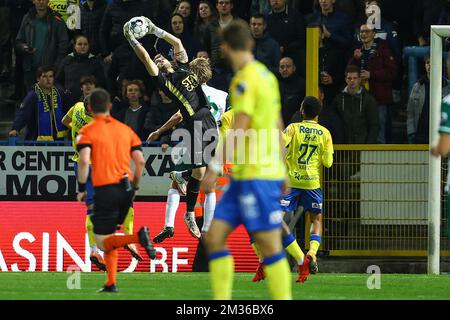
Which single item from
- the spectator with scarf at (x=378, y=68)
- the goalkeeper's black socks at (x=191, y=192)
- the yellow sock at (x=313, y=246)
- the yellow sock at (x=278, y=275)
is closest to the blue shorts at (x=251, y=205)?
the yellow sock at (x=278, y=275)

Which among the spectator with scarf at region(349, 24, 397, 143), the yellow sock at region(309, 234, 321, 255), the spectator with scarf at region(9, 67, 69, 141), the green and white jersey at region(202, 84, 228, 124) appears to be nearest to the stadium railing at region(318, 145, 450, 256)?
the spectator with scarf at region(349, 24, 397, 143)

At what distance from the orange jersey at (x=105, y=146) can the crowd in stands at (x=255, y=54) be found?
6166mm

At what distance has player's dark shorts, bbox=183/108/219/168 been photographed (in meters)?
17.3

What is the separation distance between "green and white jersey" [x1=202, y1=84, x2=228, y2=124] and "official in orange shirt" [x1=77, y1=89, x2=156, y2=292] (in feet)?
17.5

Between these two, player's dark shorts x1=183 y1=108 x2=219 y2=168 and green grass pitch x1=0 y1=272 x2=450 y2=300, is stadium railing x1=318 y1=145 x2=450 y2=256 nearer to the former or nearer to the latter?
green grass pitch x1=0 y1=272 x2=450 y2=300

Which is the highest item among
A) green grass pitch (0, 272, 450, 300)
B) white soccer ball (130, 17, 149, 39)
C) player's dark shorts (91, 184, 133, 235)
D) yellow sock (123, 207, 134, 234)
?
white soccer ball (130, 17, 149, 39)

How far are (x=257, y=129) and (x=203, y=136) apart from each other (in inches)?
284

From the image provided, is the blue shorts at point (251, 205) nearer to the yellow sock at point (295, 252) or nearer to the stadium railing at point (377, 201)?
the yellow sock at point (295, 252)

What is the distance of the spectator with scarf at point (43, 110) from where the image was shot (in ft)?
65.1

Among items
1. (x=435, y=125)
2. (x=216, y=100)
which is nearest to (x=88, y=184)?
(x=216, y=100)

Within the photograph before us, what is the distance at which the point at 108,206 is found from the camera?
12.8m

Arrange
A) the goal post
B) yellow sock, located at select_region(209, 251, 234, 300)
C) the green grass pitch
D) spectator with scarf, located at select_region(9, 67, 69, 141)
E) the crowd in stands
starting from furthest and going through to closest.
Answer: spectator with scarf, located at select_region(9, 67, 69, 141)
the crowd in stands
the goal post
the green grass pitch
yellow sock, located at select_region(209, 251, 234, 300)

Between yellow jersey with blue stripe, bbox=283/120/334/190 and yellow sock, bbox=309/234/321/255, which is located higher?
yellow jersey with blue stripe, bbox=283/120/334/190
